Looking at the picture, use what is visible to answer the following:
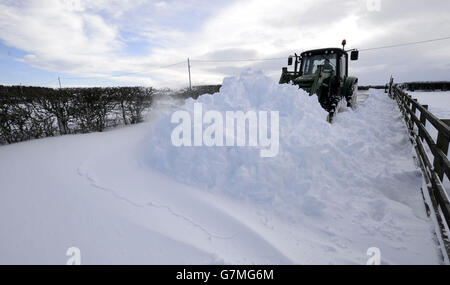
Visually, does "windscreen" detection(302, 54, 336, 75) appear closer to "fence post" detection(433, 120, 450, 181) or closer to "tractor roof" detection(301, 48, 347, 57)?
"tractor roof" detection(301, 48, 347, 57)

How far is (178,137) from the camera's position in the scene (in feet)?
13.9

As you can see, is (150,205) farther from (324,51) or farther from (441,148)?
(324,51)

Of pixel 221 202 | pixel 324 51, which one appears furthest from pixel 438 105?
pixel 221 202

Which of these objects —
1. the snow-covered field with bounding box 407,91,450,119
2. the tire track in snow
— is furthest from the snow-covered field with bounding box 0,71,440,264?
the snow-covered field with bounding box 407,91,450,119

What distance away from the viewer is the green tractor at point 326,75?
7.83 meters

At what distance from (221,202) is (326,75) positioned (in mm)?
7246

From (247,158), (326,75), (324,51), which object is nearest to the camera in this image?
(247,158)

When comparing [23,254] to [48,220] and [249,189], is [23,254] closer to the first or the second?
[48,220]

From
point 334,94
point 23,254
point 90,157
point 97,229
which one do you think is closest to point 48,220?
point 23,254

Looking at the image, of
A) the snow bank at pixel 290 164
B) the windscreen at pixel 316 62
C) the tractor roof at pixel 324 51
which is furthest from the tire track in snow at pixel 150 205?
the tractor roof at pixel 324 51

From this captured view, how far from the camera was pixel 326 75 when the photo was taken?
27.3ft

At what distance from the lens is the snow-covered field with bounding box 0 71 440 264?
8.02 feet

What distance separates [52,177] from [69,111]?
5.40m

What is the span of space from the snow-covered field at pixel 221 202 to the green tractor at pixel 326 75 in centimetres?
306
